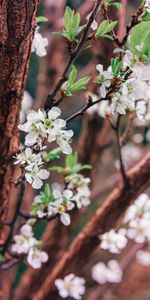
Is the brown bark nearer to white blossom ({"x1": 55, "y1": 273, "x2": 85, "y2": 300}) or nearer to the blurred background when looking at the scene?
white blossom ({"x1": 55, "y1": 273, "x2": 85, "y2": 300})

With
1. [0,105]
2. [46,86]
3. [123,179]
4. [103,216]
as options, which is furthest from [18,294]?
[0,105]

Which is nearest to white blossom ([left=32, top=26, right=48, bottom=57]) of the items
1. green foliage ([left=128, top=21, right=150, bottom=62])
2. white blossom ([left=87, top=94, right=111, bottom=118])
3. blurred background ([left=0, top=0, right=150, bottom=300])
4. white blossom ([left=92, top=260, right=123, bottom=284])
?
blurred background ([left=0, top=0, right=150, bottom=300])

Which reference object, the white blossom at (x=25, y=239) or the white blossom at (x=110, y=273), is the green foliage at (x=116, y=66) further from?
the white blossom at (x=110, y=273)

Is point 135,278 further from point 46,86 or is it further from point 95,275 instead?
point 46,86

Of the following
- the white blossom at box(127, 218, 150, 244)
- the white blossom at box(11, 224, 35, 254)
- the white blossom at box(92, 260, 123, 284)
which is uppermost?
the white blossom at box(11, 224, 35, 254)

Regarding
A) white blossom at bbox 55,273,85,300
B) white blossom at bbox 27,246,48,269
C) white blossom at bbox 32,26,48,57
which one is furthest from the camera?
white blossom at bbox 55,273,85,300

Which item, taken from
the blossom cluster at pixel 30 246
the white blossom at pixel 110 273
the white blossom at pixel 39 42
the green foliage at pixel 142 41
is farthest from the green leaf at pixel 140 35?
the white blossom at pixel 110 273
